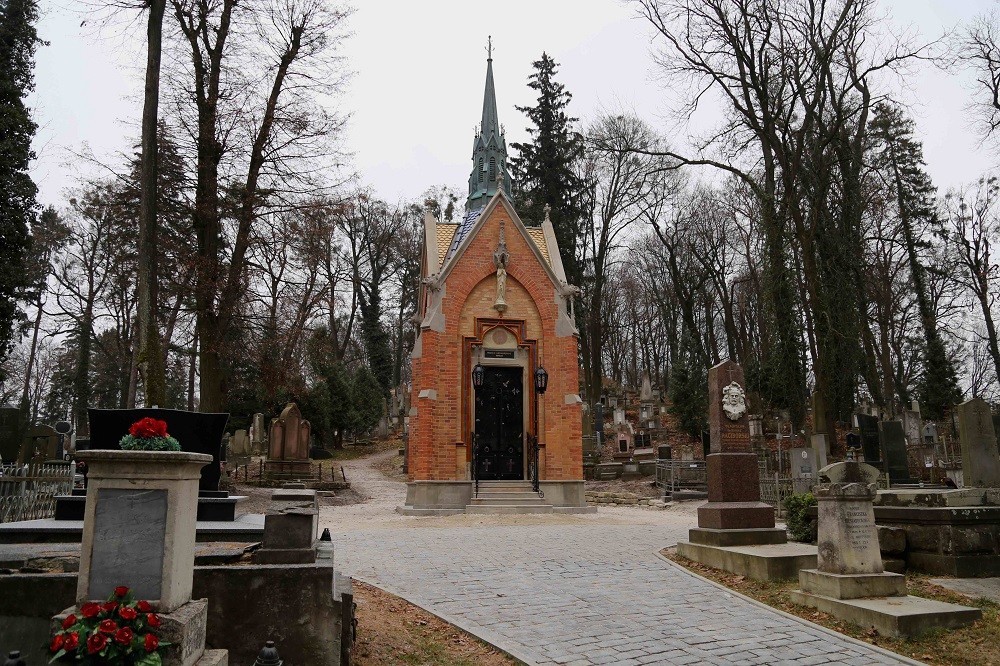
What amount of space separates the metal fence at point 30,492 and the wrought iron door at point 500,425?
9741 mm

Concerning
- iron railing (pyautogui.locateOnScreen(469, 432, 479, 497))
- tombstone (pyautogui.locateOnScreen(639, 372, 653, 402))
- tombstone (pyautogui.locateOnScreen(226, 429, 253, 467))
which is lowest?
iron railing (pyautogui.locateOnScreen(469, 432, 479, 497))

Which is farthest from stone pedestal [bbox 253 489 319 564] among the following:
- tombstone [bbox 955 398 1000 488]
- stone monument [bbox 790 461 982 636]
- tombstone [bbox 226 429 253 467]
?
tombstone [bbox 226 429 253 467]

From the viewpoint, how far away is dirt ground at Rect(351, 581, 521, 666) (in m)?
5.91

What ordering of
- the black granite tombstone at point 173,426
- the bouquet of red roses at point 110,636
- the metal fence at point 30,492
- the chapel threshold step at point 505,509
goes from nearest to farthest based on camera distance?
the bouquet of red roses at point 110,636
the black granite tombstone at point 173,426
the metal fence at point 30,492
the chapel threshold step at point 505,509

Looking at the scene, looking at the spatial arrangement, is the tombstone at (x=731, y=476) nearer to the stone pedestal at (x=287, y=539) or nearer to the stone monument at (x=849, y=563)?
the stone monument at (x=849, y=563)

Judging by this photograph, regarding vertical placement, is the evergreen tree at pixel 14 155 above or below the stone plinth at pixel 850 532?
above

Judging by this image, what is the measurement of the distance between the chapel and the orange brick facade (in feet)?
0.09

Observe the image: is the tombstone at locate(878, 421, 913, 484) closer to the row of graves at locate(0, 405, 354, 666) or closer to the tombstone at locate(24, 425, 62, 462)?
the row of graves at locate(0, 405, 354, 666)

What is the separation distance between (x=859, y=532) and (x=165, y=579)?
6.58m

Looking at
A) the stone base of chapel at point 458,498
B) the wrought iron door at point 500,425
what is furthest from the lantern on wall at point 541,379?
the stone base of chapel at point 458,498

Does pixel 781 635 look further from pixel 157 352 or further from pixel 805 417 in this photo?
pixel 805 417

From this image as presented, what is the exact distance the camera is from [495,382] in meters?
19.7

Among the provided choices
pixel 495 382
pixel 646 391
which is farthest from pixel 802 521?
pixel 646 391

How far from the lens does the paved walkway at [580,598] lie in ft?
20.0
